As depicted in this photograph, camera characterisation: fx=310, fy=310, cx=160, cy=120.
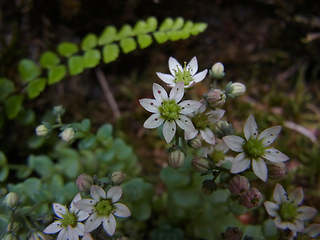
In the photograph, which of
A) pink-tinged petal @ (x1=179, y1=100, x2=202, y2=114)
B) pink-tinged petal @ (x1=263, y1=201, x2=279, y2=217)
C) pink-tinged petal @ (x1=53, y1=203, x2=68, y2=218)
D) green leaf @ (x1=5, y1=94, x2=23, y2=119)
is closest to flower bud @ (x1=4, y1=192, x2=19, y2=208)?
pink-tinged petal @ (x1=53, y1=203, x2=68, y2=218)

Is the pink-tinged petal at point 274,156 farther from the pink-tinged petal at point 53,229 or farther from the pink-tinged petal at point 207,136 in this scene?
the pink-tinged petal at point 53,229

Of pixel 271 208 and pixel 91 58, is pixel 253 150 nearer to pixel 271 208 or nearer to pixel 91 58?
pixel 271 208

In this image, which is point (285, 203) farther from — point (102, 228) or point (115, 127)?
point (115, 127)

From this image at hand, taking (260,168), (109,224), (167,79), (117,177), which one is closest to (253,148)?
(260,168)

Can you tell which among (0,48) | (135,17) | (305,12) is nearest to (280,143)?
(305,12)

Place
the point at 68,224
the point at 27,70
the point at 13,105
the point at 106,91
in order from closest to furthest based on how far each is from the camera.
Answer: the point at 68,224, the point at 13,105, the point at 27,70, the point at 106,91
